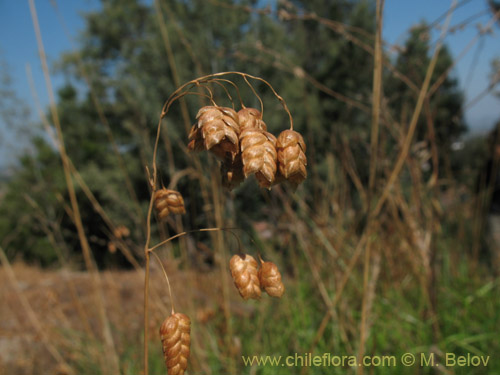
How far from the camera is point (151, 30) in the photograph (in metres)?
8.38

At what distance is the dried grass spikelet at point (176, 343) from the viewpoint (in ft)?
1.41

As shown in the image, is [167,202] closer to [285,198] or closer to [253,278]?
[253,278]

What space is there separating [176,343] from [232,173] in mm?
224

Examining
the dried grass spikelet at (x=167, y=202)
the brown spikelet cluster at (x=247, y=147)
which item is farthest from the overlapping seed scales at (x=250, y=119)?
the dried grass spikelet at (x=167, y=202)

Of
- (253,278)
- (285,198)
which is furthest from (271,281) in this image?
(285,198)

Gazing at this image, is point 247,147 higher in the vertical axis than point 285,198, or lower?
lower

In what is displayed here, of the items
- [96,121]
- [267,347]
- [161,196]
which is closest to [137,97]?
[96,121]

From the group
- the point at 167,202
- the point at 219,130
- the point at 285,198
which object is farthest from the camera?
the point at 285,198

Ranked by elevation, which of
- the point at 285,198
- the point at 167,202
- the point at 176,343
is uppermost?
the point at 285,198

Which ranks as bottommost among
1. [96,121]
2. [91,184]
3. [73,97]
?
[91,184]

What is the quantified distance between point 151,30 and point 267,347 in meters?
8.48

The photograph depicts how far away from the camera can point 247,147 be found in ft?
1.33

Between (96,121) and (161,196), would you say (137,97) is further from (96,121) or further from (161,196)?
(161,196)

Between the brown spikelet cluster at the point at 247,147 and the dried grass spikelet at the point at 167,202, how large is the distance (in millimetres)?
109
